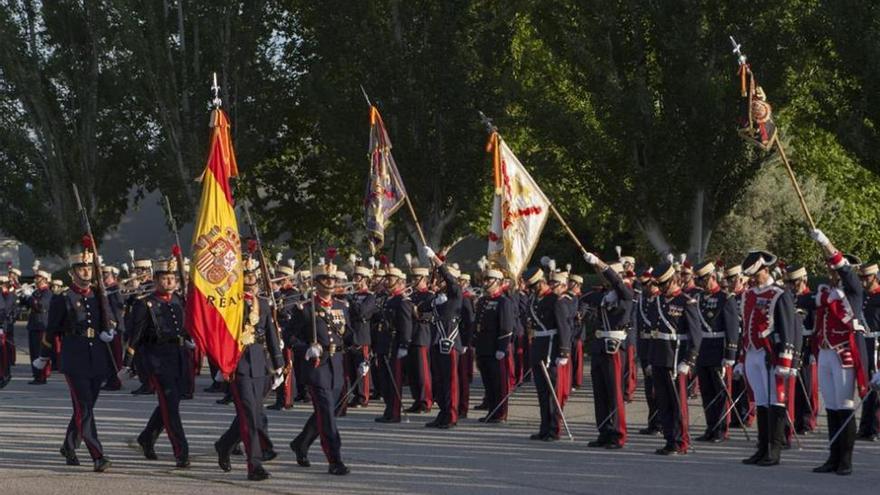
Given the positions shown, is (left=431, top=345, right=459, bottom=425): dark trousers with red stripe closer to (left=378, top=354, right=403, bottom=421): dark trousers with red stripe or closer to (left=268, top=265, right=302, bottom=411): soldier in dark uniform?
(left=378, top=354, right=403, bottom=421): dark trousers with red stripe

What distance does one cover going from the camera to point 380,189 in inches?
832

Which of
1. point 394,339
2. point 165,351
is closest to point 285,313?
point 394,339

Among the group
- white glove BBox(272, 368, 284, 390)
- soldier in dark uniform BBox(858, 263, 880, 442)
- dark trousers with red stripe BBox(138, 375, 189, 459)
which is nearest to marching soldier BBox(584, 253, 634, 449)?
→ soldier in dark uniform BBox(858, 263, 880, 442)

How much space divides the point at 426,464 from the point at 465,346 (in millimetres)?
5320

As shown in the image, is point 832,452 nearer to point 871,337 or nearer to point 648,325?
point 648,325

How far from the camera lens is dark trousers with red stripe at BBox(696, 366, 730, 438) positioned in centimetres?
1493

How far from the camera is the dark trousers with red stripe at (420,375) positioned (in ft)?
57.4

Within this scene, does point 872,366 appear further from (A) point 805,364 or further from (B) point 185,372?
(B) point 185,372

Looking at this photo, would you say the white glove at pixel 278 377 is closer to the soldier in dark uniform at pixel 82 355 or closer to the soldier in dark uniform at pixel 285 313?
the soldier in dark uniform at pixel 82 355

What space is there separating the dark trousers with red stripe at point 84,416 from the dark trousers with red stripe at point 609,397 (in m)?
4.84

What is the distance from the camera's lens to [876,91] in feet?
85.0

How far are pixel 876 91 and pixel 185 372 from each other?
17000 millimetres

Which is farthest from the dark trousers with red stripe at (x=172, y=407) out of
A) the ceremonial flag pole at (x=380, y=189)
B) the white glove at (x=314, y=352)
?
the ceremonial flag pole at (x=380, y=189)

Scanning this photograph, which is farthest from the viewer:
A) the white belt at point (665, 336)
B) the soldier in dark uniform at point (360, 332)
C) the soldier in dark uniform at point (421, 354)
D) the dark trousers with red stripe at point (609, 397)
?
the soldier in dark uniform at point (360, 332)
